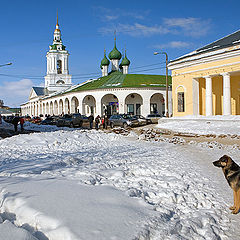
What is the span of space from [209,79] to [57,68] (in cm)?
5455

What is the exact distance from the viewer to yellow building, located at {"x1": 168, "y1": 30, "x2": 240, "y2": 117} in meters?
20.4

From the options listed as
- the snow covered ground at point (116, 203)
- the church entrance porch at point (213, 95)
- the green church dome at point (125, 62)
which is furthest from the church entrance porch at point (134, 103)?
the snow covered ground at point (116, 203)

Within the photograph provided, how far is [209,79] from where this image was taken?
72.0ft

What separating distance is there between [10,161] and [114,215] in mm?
6320

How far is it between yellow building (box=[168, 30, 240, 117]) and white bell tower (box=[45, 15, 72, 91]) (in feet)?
158

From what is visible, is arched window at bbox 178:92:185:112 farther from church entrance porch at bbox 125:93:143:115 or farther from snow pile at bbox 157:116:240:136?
church entrance porch at bbox 125:93:143:115

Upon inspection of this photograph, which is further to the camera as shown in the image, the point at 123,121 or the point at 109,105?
the point at 109,105

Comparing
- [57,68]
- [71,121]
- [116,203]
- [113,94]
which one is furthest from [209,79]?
[57,68]

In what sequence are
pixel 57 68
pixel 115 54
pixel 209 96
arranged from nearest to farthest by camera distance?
pixel 209 96 < pixel 115 54 < pixel 57 68

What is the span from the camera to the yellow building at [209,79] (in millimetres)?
20406

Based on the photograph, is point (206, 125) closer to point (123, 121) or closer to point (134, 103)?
point (123, 121)

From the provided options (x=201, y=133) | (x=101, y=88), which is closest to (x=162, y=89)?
(x=101, y=88)

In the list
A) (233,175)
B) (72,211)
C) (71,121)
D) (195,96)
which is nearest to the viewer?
(72,211)

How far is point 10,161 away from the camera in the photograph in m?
8.59
